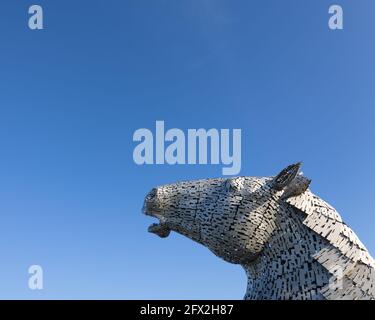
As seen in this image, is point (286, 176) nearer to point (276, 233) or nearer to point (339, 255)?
point (276, 233)

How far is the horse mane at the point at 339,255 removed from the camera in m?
5.63

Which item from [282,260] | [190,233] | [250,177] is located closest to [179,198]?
[190,233]

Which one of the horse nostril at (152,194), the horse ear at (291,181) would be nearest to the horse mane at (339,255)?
the horse ear at (291,181)

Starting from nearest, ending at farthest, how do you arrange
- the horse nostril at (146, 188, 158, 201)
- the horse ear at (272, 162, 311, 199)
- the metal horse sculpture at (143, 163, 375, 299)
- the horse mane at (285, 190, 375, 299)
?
1. the horse mane at (285, 190, 375, 299)
2. the metal horse sculpture at (143, 163, 375, 299)
3. the horse ear at (272, 162, 311, 199)
4. the horse nostril at (146, 188, 158, 201)

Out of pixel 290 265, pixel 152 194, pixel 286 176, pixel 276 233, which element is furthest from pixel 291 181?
pixel 152 194

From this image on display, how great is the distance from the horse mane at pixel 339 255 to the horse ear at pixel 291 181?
0.11 meters

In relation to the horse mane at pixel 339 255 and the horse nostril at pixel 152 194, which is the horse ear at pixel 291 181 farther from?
the horse nostril at pixel 152 194

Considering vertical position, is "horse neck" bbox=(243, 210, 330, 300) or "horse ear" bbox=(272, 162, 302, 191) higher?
"horse ear" bbox=(272, 162, 302, 191)

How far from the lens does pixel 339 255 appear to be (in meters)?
5.81

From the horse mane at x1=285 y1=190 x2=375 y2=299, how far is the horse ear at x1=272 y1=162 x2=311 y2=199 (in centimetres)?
11

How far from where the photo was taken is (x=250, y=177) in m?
6.64

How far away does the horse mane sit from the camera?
5629 millimetres

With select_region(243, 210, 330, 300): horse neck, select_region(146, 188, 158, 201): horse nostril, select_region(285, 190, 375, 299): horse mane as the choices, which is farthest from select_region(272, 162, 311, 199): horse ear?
select_region(146, 188, 158, 201): horse nostril

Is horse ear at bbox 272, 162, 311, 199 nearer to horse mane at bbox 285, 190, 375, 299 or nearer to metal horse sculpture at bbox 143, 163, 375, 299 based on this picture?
metal horse sculpture at bbox 143, 163, 375, 299
